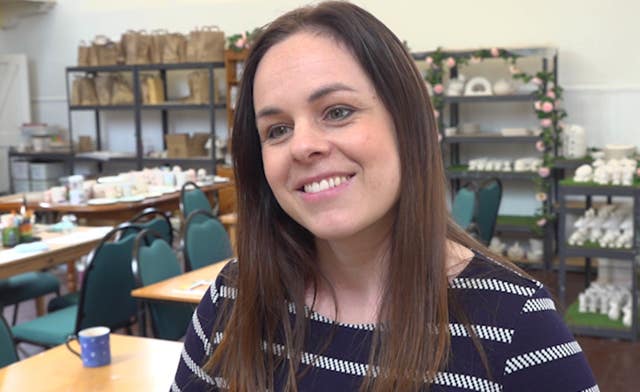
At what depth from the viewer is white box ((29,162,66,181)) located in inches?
407

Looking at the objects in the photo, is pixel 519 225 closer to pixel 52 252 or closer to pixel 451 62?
pixel 451 62

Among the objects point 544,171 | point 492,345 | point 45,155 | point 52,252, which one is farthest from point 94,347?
point 45,155

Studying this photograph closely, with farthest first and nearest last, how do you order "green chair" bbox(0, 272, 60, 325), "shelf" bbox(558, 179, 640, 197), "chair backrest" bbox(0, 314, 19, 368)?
"shelf" bbox(558, 179, 640, 197) < "green chair" bbox(0, 272, 60, 325) < "chair backrest" bbox(0, 314, 19, 368)

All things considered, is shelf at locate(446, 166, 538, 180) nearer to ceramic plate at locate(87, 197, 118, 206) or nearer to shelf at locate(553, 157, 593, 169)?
shelf at locate(553, 157, 593, 169)

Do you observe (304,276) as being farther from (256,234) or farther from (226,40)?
(226,40)

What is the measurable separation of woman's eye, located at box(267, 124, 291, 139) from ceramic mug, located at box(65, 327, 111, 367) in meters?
1.45

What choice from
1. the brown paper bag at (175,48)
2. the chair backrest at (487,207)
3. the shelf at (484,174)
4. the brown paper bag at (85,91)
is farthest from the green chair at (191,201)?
the brown paper bag at (85,91)

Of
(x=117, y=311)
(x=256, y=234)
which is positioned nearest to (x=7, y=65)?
(x=117, y=311)

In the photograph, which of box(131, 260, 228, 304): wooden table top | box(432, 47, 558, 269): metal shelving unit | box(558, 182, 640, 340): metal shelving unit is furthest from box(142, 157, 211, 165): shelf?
box(131, 260, 228, 304): wooden table top

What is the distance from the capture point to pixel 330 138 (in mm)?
1190

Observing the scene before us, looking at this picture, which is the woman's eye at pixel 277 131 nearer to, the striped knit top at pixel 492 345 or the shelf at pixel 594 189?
the striped knit top at pixel 492 345

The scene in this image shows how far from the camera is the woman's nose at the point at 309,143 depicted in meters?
1.19

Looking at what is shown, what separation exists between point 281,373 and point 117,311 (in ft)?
9.65

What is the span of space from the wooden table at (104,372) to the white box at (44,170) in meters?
8.10
